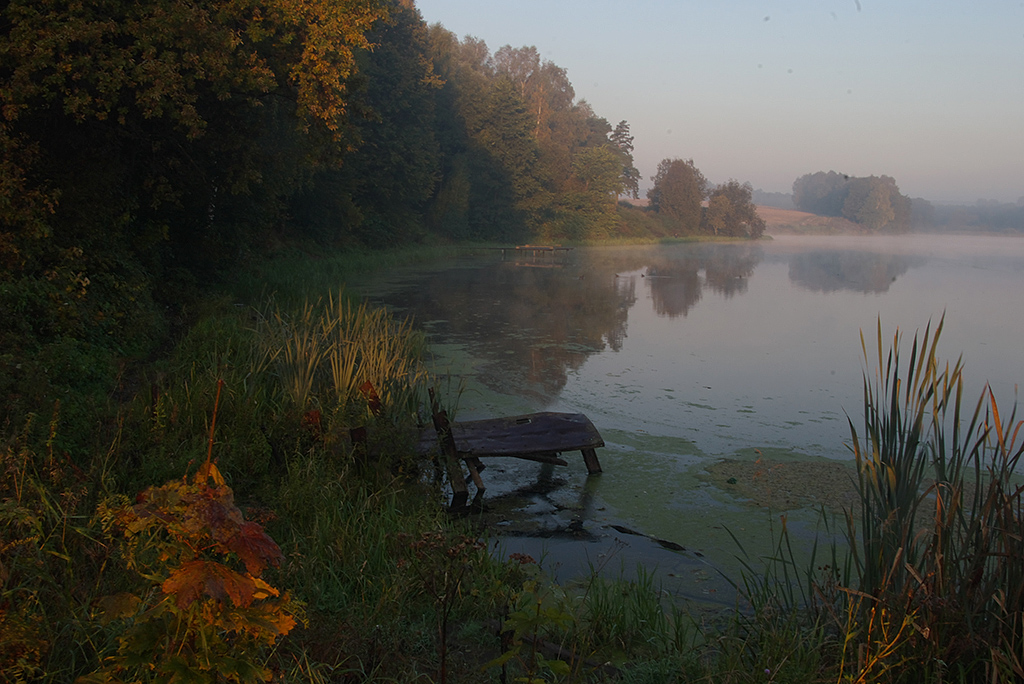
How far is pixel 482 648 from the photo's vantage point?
9.76 ft

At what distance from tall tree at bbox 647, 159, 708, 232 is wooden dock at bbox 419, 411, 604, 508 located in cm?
7081

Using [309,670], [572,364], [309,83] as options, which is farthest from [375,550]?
[309,83]

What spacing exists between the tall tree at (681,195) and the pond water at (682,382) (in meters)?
54.7

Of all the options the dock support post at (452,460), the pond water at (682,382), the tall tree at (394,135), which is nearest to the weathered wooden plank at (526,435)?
the dock support post at (452,460)

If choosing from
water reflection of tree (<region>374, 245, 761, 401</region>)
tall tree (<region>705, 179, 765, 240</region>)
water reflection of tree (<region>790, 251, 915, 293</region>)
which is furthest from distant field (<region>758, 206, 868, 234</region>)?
water reflection of tree (<region>374, 245, 761, 401</region>)

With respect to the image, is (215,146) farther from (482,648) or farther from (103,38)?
(482,648)

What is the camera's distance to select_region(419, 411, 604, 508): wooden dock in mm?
5195

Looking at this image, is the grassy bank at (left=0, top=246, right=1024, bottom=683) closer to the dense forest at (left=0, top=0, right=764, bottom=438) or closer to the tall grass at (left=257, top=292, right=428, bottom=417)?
the tall grass at (left=257, top=292, right=428, bottom=417)

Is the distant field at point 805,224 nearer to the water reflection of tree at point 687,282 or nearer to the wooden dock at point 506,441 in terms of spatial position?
the water reflection of tree at point 687,282

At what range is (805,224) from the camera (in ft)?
418

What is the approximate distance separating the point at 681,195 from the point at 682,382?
227ft

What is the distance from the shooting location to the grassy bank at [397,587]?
73.9 inches

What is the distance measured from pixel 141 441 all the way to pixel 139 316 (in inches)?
151

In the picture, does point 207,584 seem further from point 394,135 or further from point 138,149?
point 394,135
